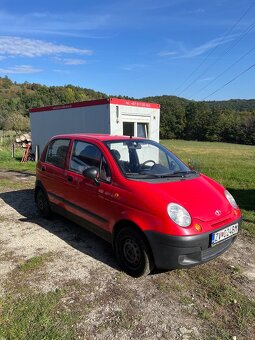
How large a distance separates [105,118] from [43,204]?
5.71 m

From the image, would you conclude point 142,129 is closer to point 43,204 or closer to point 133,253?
point 43,204

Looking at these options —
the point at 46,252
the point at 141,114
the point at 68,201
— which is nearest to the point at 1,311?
the point at 46,252

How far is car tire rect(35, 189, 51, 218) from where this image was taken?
5.98 m

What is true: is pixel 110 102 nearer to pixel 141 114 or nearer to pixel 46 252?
pixel 141 114

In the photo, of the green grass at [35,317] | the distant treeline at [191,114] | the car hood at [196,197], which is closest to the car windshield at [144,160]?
the car hood at [196,197]

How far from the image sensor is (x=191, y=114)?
9131 centimetres

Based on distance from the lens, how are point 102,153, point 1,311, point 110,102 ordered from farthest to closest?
point 110,102
point 102,153
point 1,311

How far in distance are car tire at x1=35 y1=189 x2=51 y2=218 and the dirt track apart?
0.46m

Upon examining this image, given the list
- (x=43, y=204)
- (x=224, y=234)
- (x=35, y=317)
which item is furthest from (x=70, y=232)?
(x=224, y=234)

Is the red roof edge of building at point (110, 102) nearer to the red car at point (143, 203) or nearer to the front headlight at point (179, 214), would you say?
the red car at point (143, 203)

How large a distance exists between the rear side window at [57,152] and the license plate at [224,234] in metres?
2.86

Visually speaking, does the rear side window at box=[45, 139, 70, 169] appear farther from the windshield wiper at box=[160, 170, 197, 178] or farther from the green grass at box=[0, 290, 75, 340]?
the green grass at box=[0, 290, 75, 340]

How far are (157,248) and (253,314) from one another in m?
1.16

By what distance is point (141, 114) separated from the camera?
40.8 feet
